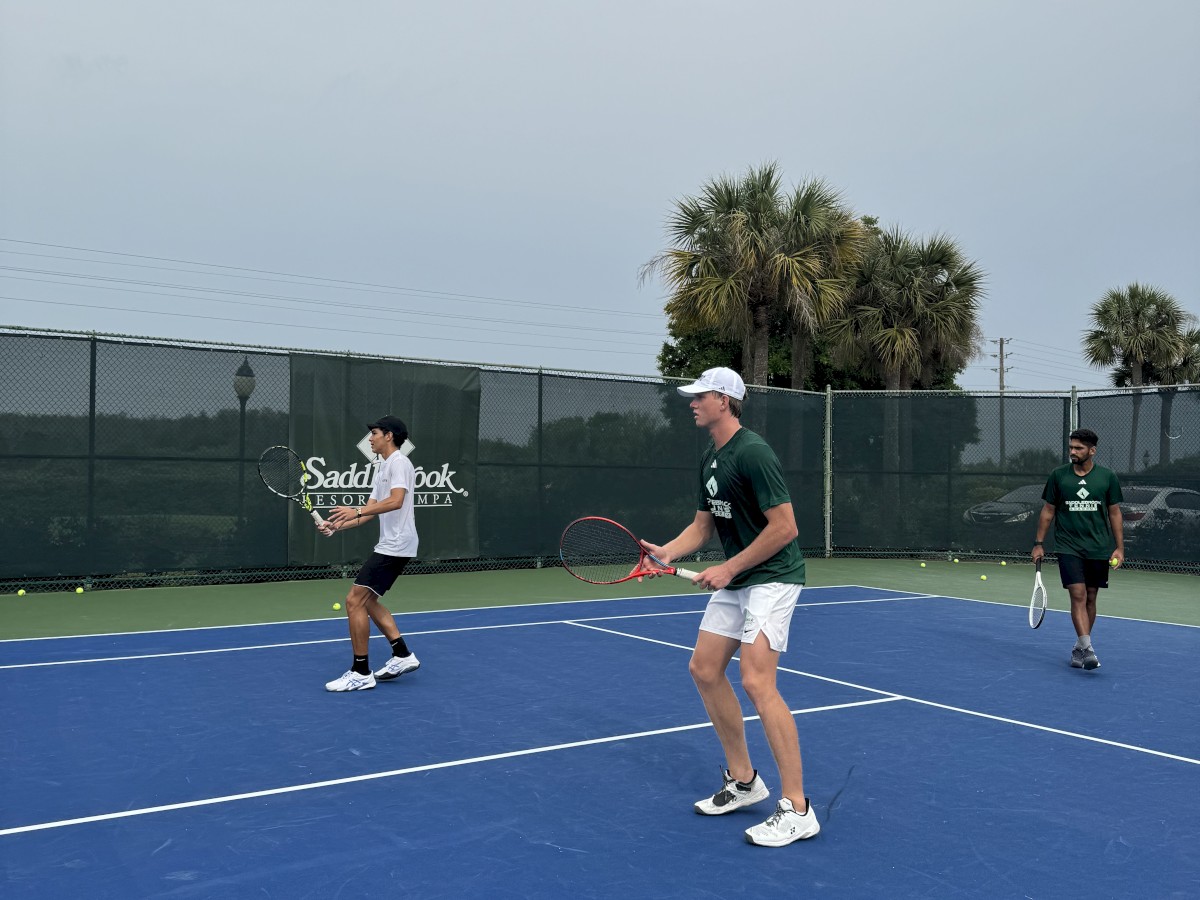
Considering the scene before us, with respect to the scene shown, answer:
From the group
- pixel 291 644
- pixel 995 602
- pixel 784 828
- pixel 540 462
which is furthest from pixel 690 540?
pixel 540 462

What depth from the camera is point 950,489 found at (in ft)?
52.0

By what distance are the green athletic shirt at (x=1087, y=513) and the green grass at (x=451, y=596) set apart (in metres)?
3.13

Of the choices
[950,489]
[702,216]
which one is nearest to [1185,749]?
[950,489]

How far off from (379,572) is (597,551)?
4.63 ft

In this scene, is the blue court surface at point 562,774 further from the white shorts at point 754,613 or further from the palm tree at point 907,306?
the palm tree at point 907,306

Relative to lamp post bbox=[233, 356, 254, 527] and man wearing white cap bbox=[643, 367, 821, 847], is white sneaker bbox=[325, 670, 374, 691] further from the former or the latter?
lamp post bbox=[233, 356, 254, 527]

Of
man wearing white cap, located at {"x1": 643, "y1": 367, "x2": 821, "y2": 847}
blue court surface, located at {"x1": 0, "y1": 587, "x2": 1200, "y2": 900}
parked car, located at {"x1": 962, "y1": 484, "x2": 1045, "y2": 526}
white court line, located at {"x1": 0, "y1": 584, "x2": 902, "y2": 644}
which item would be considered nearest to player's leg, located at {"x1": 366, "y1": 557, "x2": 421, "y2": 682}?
blue court surface, located at {"x1": 0, "y1": 587, "x2": 1200, "y2": 900}

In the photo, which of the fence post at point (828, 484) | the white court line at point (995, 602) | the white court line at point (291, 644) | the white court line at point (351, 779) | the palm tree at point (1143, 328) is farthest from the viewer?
the palm tree at point (1143, 328)

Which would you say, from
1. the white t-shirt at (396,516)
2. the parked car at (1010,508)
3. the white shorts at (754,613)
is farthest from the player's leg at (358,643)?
the parked car at (1010,508)

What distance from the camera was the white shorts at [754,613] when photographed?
157 inches

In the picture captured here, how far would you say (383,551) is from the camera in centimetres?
653

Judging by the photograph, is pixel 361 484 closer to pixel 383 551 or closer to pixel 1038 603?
pixel 383 551

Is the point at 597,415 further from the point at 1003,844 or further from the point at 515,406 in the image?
the point at 1003,844

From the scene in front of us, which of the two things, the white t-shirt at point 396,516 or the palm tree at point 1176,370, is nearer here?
the white t-shirt at point 396,516
